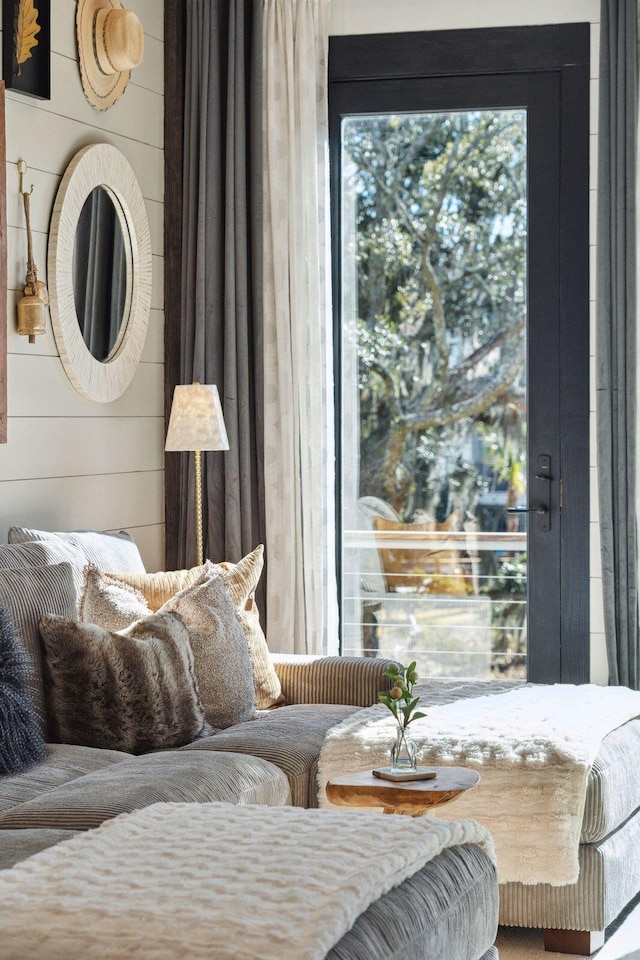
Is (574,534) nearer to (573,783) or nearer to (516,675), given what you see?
(516,675)

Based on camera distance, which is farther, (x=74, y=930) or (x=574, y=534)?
(x=574, y=534)

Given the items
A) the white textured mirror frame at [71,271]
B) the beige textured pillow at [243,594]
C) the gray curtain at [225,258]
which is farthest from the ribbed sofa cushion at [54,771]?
the gray curtain at [225,258]

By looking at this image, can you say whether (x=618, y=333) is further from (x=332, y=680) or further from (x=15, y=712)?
(x=15, y=712)

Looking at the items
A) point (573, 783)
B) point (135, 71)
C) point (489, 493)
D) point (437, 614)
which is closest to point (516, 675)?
point (437, 614)

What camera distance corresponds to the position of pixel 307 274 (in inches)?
183

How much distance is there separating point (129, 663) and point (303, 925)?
1470 mm

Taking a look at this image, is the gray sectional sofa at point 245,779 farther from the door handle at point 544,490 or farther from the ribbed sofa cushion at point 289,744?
the door handle at point 544,490

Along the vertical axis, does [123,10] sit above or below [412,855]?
above

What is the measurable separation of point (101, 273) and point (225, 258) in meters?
0.61

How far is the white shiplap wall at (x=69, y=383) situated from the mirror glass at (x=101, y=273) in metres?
0.18

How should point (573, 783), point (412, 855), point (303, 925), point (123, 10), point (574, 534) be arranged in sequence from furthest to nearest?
point (574, 534), point (123, 10), point (573, 783), point (412, 855), point (303, 925)

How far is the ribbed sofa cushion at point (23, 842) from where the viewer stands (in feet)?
6.91

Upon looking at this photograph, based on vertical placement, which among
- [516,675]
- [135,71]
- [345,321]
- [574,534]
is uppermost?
[135,71]

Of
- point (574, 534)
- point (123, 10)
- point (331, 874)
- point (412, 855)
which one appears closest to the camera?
point (331, 874)
